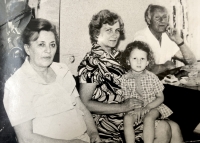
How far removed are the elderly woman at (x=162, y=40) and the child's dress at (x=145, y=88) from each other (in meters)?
0.06

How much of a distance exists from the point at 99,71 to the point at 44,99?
Answer: 32 cm

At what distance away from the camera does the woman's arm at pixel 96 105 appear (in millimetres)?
1407

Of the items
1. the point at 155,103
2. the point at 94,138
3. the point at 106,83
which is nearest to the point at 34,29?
the point at 106,83

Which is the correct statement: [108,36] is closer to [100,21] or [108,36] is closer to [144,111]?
[100,21]

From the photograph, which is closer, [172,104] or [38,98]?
[38,98]

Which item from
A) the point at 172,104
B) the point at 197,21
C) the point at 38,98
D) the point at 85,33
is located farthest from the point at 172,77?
the point at 38,98

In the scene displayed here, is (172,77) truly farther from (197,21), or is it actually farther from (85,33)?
(85,33)

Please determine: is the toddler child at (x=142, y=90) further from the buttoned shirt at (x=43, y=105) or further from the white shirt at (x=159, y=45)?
the buttoned shirt at (x=43, y=105)

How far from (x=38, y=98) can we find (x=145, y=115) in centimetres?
57

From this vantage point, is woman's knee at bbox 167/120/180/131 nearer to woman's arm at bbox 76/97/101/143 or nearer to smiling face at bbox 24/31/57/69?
woman's arm at bbox 76/97/101/143

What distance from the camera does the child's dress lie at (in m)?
1.45

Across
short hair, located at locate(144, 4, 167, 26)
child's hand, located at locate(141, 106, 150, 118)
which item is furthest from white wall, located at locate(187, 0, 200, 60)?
child's hand, located at locate(141, 106, 150, 118)

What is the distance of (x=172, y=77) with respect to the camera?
1527 millimetres

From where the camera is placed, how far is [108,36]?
57.4 inches
